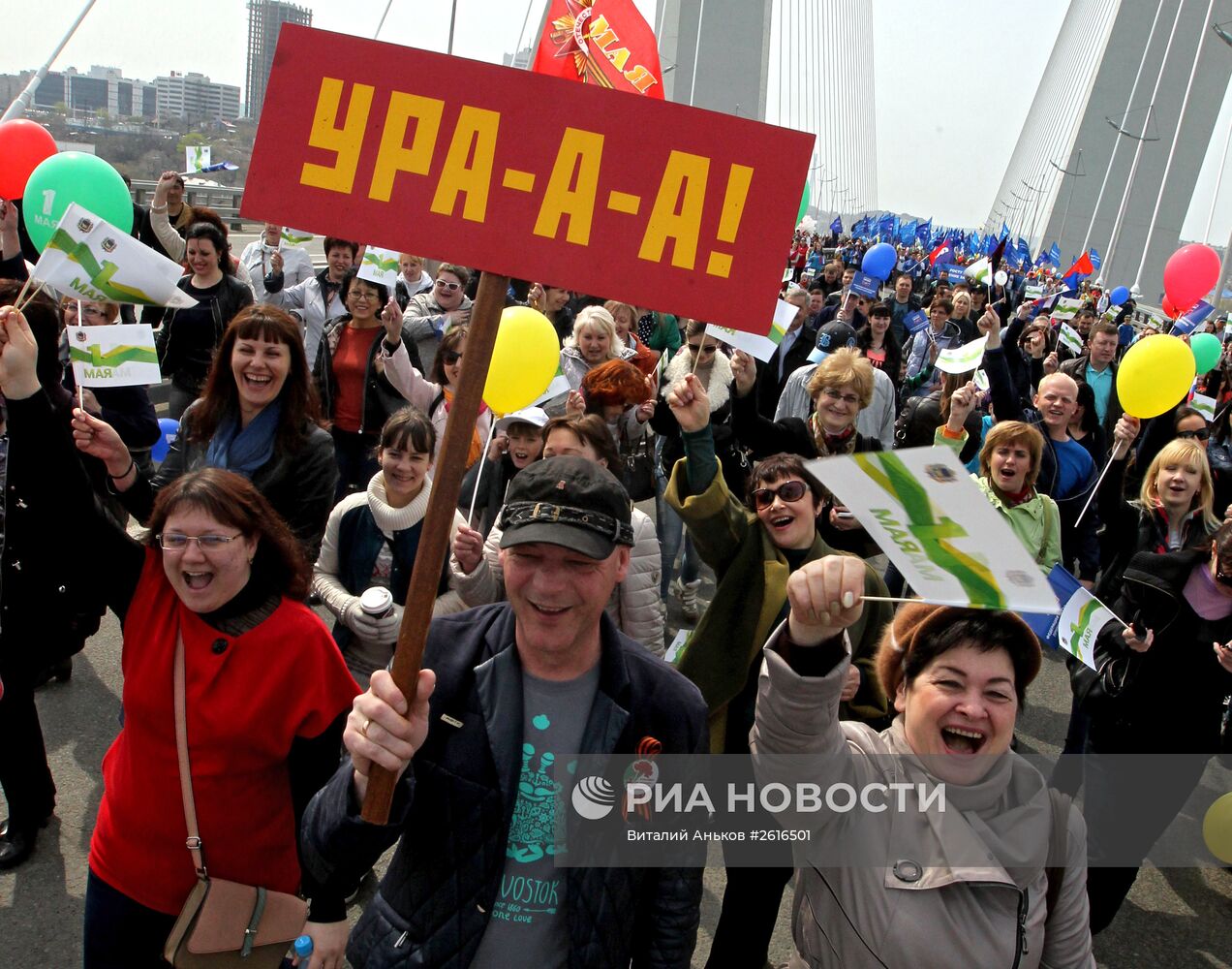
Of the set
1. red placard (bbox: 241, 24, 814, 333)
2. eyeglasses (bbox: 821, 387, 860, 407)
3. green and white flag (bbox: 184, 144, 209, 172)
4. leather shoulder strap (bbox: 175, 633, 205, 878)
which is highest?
red placard (bbox: 241, 24, 814, 333)

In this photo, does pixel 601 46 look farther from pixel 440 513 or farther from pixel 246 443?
pixel 440 513

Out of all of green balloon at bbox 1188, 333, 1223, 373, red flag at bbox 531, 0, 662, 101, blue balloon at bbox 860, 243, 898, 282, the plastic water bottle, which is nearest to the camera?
the plastic water bottle

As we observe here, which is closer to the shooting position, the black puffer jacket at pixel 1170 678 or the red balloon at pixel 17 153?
the black puffer jacket at pixel 1170 678

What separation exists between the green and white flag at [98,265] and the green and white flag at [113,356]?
0.17 meters

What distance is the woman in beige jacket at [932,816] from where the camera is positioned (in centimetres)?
169

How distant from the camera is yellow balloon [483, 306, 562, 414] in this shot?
153 inches

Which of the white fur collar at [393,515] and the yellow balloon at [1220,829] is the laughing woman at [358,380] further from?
the yellow balloon at [1220,829]

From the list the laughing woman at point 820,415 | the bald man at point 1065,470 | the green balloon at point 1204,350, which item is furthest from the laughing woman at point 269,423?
the green balloon at point 1204,350

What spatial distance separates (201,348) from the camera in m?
5.44

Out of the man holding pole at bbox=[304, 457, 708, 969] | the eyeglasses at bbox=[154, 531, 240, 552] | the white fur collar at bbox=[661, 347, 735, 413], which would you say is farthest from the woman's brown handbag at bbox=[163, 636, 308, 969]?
the white fur collar at bbox=[661, 347, 735, 413]

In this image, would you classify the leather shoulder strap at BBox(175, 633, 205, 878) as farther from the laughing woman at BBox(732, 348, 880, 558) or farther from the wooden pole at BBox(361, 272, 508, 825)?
the laughing woman at BBox(732, 348, 880, 558)

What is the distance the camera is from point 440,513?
1.46 meters

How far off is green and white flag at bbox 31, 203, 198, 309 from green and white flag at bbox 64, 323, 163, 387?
A: 0.17 metres

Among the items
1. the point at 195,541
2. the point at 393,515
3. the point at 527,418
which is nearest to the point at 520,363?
the point at 527,418
